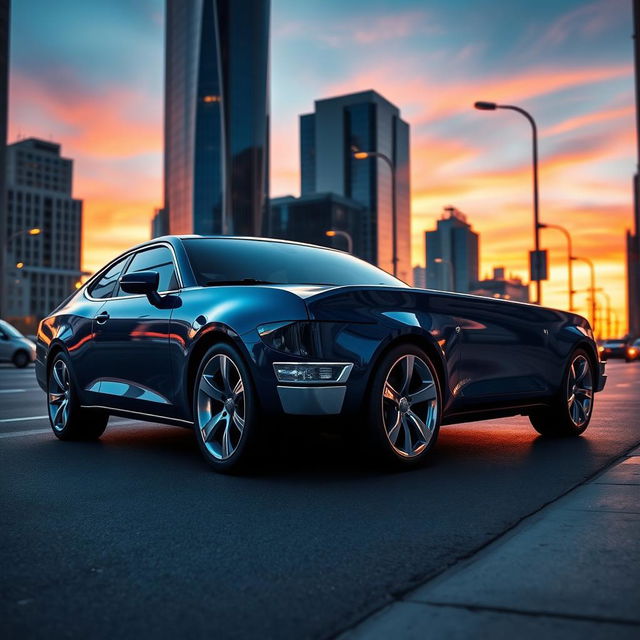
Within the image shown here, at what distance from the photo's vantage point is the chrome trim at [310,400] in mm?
4590

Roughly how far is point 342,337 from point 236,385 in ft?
2.34

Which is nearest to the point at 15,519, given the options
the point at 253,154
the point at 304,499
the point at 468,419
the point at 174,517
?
the point at 174,517

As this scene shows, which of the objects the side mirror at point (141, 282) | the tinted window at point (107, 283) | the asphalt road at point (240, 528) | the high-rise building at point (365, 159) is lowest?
the asphalt road at point (240, 528)

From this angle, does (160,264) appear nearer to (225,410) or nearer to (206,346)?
(206,346)

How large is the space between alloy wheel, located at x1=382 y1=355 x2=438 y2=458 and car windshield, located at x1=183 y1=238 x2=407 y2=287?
1.18m

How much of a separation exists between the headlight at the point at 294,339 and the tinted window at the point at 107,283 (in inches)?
97.1

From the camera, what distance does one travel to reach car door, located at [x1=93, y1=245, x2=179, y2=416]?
18.6ft

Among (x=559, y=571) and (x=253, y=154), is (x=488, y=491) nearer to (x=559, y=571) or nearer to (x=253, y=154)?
(x=559, y=571)

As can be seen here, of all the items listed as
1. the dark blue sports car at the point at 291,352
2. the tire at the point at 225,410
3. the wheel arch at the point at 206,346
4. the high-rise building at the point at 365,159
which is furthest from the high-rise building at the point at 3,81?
the high-rise building at the point at 365,159

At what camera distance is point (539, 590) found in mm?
2703

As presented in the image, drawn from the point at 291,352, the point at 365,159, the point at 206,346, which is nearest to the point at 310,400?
the point at 291,352

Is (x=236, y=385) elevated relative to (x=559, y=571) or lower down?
elevated

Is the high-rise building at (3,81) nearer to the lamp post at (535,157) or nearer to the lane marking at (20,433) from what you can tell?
the lamp post at (535,157)

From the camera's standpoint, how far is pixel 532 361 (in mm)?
6188
